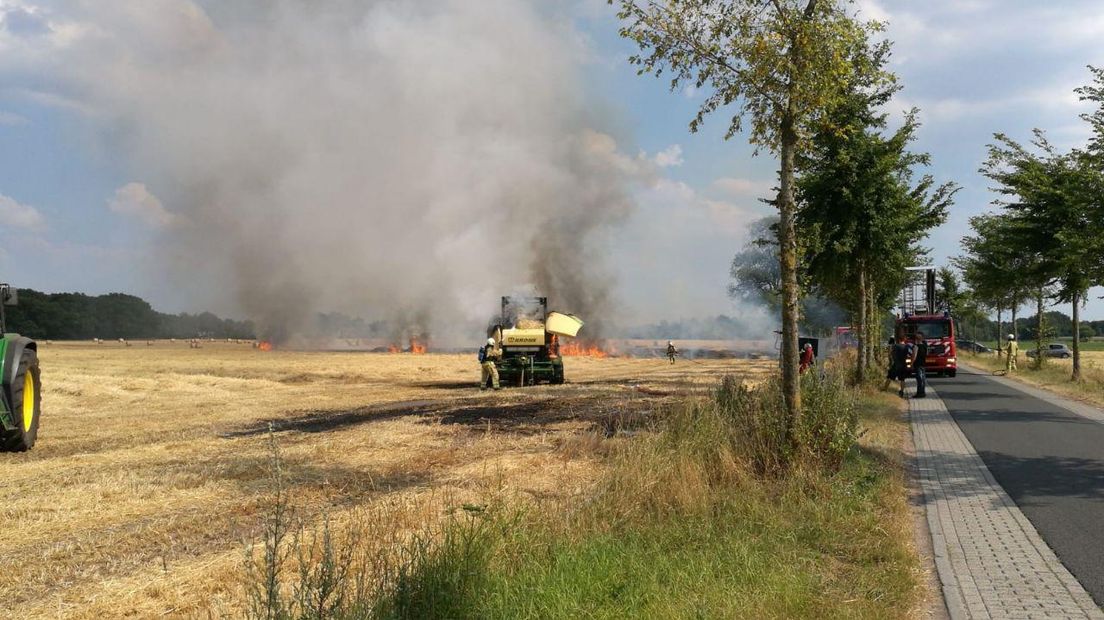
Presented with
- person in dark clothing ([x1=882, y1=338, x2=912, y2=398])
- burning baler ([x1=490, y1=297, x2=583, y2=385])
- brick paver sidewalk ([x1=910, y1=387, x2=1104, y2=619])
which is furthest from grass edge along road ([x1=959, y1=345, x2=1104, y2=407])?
burning baler ([x1=490, y1=297, x2=583, y2=385])

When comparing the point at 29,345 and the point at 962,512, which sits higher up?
the point at 29,345

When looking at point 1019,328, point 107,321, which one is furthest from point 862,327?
point 1019,328

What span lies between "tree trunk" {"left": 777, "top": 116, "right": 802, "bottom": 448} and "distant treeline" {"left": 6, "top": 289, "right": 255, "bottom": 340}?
2499 inches

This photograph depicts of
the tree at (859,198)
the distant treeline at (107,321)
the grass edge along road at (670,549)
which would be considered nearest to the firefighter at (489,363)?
the tree at (859,198)

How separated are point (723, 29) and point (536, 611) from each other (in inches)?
256

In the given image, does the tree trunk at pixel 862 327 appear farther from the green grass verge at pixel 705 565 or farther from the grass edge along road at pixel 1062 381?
the green grass verge at pixel 705 565

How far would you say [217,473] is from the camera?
947 centimetres

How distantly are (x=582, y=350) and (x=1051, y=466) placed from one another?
46.6m

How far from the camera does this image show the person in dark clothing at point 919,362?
67.7 ft

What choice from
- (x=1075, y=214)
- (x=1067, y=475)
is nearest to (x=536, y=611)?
(x=1067, y=475)

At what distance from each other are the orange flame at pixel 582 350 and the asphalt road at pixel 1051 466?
117 feet

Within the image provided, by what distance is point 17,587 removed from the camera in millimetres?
5461

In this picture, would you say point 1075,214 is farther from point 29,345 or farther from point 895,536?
point 29,345

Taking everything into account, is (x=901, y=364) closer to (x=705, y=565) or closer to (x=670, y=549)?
(x=670, y=549)
